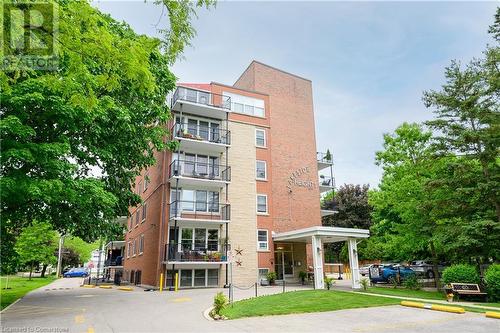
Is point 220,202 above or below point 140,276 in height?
above

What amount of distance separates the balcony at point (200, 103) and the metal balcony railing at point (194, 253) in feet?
32.4

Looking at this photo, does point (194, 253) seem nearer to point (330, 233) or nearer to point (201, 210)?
point (201, 210)

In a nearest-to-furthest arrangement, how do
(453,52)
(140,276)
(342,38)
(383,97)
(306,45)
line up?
(306,45) → (342,38) → (453,52) → (383,97) → (140,276)

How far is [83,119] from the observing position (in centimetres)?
1386

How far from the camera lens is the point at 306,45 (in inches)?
521

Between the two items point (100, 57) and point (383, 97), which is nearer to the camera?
point (100, 57)

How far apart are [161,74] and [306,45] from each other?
8.61 meters

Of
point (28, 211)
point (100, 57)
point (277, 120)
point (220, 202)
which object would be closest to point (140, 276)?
point (220, 202)

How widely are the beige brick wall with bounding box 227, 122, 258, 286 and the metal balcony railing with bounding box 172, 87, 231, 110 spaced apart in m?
1.84

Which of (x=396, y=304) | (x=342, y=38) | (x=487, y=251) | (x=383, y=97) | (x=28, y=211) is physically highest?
A: (x=383, y=97)

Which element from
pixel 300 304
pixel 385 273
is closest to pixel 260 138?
pixel 385 273

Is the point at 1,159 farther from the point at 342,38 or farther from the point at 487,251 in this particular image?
the point at 487,251

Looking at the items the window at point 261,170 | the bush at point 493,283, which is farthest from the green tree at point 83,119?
the bush at point 493,283

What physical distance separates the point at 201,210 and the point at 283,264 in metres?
7.89
